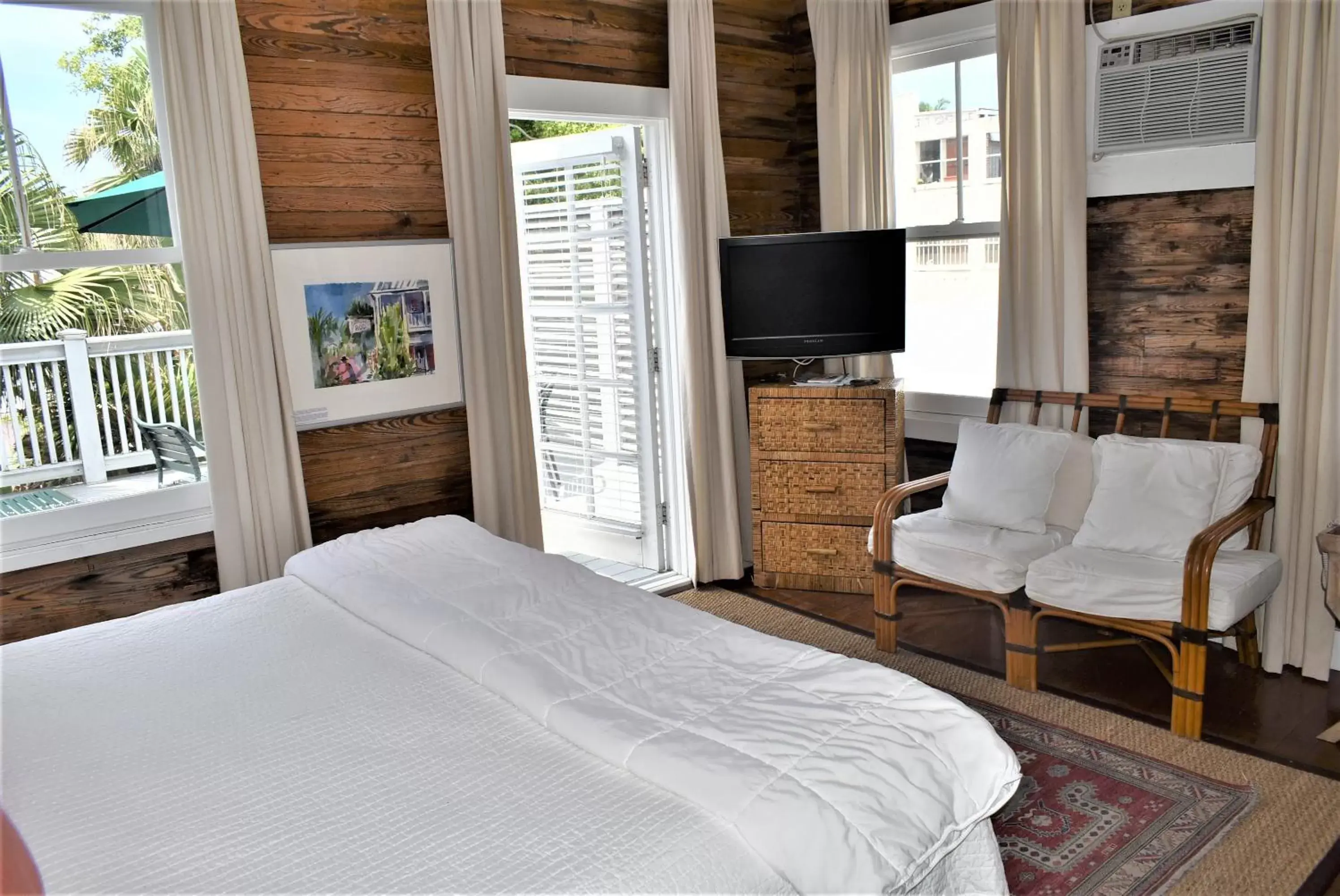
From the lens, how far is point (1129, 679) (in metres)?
3.38

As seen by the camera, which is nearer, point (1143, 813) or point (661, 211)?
point (1143, 813)

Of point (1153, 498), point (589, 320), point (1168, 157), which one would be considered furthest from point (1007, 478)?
point (589, 320)

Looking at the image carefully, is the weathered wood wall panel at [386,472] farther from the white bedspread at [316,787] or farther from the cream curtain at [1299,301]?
the cream curtain at [1299,301]

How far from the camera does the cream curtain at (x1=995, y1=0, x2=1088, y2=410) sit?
3.73m

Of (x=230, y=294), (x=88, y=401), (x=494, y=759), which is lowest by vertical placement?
(x=494, y=759)

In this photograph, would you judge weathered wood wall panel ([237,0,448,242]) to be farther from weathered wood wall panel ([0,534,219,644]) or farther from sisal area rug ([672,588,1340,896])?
sisal area rug ([672,588,1340,896])

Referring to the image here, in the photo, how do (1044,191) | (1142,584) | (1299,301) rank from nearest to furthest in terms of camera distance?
(1142,584)
(1299,301)
(1044,191)

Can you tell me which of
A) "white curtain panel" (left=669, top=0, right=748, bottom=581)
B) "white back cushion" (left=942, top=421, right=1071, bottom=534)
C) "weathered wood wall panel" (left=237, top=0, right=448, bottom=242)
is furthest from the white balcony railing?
"white back cushion" (left=942, top=421, right=1071, bottom=534)

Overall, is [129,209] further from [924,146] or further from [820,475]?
[924,146]

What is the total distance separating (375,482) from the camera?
11.9ft

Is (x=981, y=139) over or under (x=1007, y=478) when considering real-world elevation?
over

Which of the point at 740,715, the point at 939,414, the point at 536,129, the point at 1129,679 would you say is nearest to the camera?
the point at 740,715

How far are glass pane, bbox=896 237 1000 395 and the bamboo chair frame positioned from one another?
40 centimetres

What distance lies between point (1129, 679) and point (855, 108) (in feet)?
8.74
